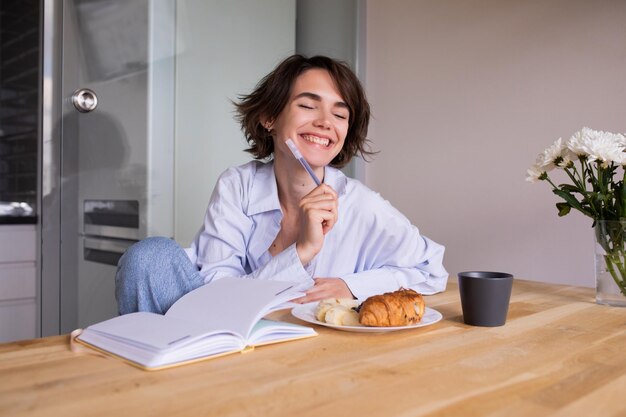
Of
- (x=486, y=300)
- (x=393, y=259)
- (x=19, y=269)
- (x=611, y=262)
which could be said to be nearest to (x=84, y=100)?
(x=19, y=269)

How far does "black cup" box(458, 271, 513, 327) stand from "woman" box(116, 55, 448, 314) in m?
0.28

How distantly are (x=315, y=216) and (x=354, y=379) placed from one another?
0.60 meters

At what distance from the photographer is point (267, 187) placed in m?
1.45

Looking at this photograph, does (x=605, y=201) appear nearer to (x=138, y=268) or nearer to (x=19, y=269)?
(x=138, y=268)

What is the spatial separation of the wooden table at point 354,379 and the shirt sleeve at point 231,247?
35cm

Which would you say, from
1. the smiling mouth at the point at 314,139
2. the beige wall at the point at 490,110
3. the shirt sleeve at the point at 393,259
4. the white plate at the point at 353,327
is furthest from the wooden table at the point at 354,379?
the beige wall at the point at 490,110

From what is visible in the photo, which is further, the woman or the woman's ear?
the woman's ear

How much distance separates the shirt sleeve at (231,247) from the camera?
1.17 metres

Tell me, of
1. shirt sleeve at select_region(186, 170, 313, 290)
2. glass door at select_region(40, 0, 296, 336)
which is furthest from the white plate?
glass door at select_region(40, 0, 296, 336)

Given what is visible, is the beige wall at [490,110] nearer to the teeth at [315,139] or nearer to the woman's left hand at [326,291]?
the teeth at [315,139]

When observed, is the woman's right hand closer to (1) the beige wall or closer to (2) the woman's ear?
(2) the woman's ear

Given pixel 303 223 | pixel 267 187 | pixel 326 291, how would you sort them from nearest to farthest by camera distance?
pixel 326 291
pixel 303 223
pixel 267 187

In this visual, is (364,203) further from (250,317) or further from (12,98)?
(12,98)

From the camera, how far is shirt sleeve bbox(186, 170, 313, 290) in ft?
3.85
